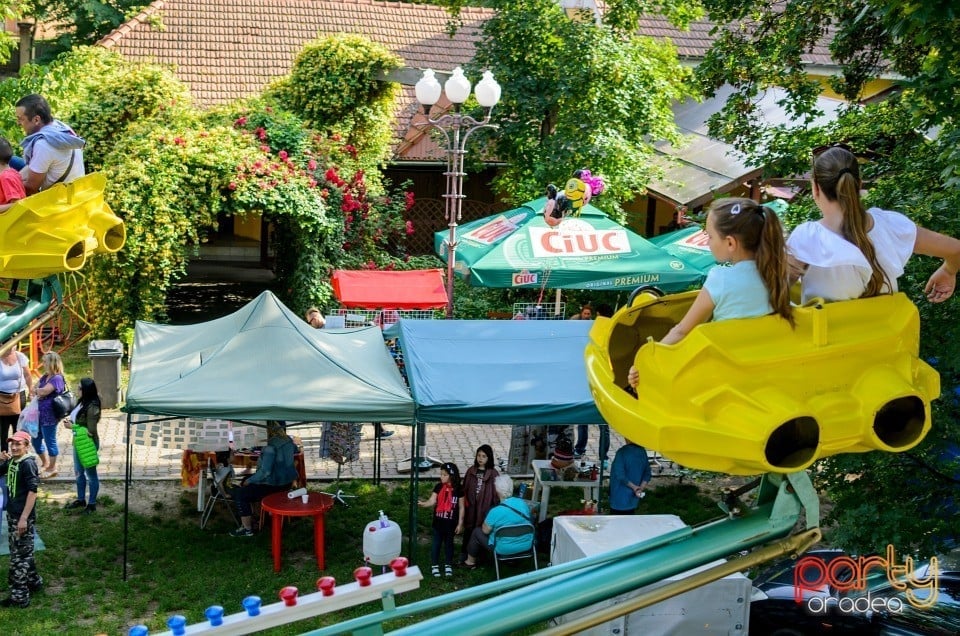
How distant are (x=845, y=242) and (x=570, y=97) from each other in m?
16.7

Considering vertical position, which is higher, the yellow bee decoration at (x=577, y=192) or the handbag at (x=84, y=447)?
the yellow bee decoration at (x=577, y=192)

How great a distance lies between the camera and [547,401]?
1027 cm

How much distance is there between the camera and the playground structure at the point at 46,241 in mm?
4750

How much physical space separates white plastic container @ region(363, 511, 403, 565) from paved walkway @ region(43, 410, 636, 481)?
10.5ft

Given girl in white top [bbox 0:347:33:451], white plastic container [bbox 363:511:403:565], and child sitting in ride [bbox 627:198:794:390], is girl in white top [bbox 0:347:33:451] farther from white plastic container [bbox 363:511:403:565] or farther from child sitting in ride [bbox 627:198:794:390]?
child sitting in ride [bbox 627:198:794:390]

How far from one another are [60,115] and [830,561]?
16.1 meters

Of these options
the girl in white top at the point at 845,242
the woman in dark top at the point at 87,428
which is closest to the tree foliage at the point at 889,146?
the girl in white top at the point at 845,242

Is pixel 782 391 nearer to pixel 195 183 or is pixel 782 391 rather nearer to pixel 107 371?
pixel 107 371

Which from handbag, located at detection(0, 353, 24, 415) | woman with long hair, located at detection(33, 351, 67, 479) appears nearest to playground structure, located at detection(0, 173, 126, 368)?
woman with long hair, located at detection(33, 351, 67, 479)

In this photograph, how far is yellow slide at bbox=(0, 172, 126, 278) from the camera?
4754 mm

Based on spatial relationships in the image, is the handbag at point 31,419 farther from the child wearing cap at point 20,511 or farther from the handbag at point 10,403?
the child wearing cap at point 20,511

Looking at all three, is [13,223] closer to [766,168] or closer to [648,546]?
[648,546]

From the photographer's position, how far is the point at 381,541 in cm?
982

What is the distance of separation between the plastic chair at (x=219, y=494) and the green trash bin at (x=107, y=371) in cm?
416
